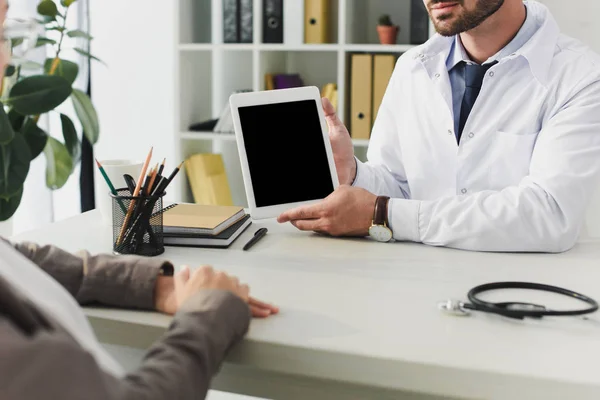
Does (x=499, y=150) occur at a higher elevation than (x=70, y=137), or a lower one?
higher

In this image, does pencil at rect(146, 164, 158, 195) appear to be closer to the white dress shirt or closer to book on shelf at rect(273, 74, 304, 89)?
the white dress shirt

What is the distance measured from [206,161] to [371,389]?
2399 mm

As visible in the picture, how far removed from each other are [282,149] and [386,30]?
1.71 metres

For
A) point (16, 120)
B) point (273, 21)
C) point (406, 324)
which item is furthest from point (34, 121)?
point (406, 324)

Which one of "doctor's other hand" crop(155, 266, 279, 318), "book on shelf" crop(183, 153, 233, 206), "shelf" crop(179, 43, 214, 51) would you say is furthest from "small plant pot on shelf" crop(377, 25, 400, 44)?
"doctor's other hand" crop(155, 266, 279, 318)

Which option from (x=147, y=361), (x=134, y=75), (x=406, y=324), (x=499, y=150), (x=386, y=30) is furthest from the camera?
(x=134, y=75)

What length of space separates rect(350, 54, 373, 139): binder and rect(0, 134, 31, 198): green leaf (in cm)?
127

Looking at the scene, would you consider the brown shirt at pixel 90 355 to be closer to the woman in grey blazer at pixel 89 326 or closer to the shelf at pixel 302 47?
the woman in grey blazer at pixel 89 326

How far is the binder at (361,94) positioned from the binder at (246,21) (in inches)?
17.7

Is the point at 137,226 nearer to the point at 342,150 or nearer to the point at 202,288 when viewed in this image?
the point at 202,288

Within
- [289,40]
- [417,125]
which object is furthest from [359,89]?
[417,125]

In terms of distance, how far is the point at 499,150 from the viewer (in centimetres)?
179

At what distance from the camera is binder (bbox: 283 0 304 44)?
308 centimetres

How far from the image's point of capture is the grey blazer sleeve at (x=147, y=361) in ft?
2.06
